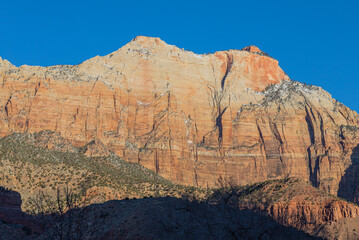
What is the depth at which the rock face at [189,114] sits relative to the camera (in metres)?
146

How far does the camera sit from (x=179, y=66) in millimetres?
176375

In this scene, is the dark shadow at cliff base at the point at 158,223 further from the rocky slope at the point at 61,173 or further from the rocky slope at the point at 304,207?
the rocky slope at the point at 304,207

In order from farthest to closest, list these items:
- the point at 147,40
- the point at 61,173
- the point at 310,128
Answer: the point at 147,40, the point at 310,128, the point at 61,173

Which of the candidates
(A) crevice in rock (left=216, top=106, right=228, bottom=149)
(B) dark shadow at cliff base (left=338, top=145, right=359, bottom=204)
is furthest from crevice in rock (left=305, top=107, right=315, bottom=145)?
(A) crevice in rock (left=216, top=106, right=228, bottom=149)

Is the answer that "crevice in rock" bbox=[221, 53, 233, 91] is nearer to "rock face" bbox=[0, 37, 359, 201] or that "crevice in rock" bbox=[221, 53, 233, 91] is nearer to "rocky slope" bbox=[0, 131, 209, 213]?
"rock face" bbox=[0, 37, 359, 201]

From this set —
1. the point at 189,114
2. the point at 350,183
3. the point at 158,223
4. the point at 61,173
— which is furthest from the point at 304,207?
the point at 189,114

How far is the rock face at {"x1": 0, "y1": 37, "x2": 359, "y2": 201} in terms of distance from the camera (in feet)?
478

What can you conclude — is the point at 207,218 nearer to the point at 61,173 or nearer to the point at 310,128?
the point at 61,173

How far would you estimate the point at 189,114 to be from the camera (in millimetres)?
170625

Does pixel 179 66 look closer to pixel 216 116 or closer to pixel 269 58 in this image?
pixel 216 116

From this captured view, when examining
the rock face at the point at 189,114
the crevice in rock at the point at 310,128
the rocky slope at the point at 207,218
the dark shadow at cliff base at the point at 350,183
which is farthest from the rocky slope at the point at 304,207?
the crevice in rock at the point at 310,128

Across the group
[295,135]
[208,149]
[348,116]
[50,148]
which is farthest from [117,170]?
[348,116]

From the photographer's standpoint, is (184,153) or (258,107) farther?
(258,107)

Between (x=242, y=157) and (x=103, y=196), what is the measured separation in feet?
238
